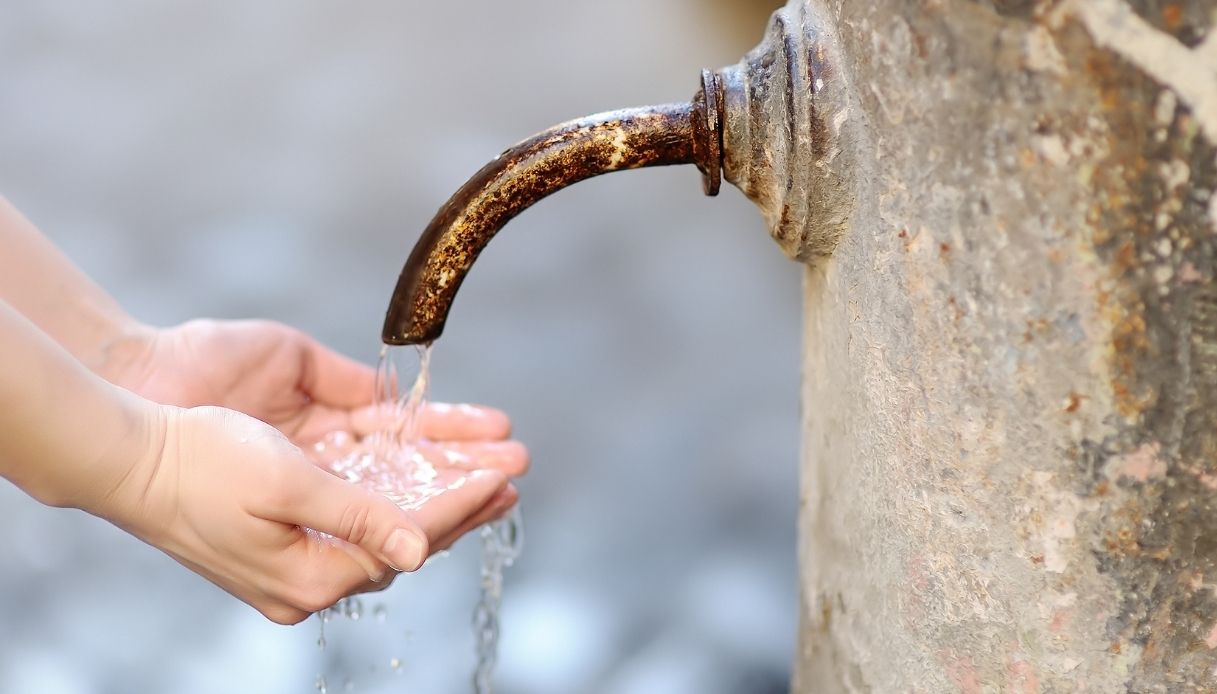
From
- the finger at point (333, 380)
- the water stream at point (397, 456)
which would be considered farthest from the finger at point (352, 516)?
the finger at point (333, 380)

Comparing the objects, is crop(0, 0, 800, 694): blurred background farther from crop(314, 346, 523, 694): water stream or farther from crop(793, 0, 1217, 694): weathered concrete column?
crop(793, 0, 1217, 694): weathered concrete column

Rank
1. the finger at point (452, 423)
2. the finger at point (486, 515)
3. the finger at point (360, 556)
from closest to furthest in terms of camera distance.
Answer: the finger at point (360, 556) < the finger at point (486, 515) < the finger at point (452, 423)

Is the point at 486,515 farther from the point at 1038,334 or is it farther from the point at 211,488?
the point at 1038,334

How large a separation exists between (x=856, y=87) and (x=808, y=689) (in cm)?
60

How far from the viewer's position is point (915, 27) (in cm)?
67

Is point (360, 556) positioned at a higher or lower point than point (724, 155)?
lower

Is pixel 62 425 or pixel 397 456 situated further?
pixel 397 456

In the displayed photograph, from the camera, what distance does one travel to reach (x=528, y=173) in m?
0.85

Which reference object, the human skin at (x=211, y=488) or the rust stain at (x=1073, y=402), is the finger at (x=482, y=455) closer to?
the human skin at (x=211, y=488)

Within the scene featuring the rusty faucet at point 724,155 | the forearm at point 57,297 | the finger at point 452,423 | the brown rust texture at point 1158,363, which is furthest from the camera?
the finger at point 452,423

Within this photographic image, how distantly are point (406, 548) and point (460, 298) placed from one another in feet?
5.11

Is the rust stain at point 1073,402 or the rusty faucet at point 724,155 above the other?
the rusty faucet at point 724,155

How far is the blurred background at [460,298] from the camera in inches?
65.3

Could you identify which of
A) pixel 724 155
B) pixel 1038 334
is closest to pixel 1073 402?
pixel 1038 334
